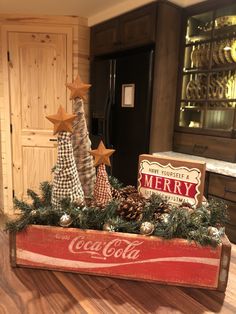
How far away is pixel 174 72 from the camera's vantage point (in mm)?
2641

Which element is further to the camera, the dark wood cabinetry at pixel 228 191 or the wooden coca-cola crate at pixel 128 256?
the dark wood cabinetry at pixel 228 191

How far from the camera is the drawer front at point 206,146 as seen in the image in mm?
2363

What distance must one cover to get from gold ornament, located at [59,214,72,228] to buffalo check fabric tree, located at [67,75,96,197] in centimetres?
19

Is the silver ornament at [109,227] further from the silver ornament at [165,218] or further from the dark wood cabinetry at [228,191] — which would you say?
the dark wood cabinetry at [228,191]

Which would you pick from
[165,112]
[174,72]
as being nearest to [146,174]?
[165,112]

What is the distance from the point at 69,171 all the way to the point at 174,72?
7.13 ft

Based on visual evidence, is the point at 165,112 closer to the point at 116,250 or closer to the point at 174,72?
the point at 174,72

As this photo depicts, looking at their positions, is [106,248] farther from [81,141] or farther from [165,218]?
[81,141]

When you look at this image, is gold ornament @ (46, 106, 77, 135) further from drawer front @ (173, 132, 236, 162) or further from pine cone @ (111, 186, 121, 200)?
drawer front @ (173, 132, 236, 162)

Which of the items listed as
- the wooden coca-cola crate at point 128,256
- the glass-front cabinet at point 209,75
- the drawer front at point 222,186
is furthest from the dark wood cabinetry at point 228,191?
the wooden coca-cola crate at point 128,256

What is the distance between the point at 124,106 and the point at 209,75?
856mm

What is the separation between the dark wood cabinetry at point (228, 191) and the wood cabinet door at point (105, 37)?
166 cm

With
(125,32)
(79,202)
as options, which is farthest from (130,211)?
(125,32)

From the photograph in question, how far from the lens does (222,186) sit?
213cm
